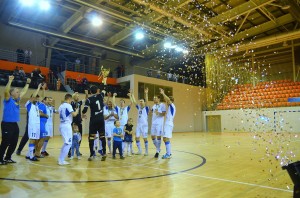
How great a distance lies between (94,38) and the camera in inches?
839

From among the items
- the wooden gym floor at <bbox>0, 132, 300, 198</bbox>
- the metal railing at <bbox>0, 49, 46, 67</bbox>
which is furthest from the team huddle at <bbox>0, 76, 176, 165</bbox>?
the metal railing at <bbox>0, 49, 46, 67</bbox>

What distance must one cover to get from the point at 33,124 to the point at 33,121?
0.11m

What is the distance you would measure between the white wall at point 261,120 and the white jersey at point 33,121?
17.9m

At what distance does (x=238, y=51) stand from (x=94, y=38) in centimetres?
1320

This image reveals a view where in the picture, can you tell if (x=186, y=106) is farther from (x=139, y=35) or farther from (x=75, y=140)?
(x=75, y=140)

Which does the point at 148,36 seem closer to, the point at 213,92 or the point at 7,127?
the point at 213,92

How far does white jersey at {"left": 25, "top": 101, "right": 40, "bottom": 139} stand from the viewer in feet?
22.8

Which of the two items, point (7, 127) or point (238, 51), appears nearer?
point (7, 127)

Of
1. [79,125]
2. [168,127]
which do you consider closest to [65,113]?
[79,125]

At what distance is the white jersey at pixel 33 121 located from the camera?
6.95 meters

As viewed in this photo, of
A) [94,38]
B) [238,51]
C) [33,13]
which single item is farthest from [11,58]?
[238,51]

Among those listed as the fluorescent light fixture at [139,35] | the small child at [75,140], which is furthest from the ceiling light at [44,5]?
the small child at [75,140]

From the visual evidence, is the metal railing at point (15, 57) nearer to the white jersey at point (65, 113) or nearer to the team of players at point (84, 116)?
the team of players at point (84, 116)

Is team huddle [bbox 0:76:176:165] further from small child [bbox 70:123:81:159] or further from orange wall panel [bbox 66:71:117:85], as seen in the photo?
orange wall panel [bbox 66:71:117:85]
